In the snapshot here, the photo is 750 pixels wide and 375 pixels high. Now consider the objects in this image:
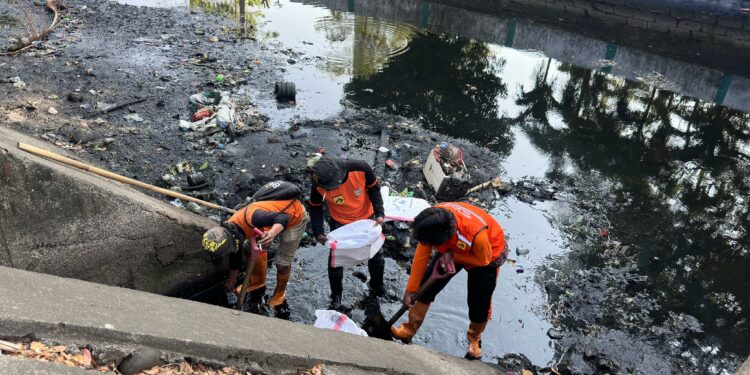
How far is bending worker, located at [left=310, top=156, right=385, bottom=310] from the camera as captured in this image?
12.9 feet

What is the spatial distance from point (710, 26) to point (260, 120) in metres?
12.5

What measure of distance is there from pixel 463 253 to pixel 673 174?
5.13 meters

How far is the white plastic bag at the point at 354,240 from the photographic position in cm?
399

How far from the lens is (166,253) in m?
3.94

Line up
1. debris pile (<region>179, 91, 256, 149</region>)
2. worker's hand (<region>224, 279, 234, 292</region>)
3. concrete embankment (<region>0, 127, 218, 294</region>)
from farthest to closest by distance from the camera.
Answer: debris pile (<region>179, 91, 256, 149</region>), worker's hand (<region>224, 279, 234, 292</region>), concrete embankment (<region>0, 127, 218, 294</region>)

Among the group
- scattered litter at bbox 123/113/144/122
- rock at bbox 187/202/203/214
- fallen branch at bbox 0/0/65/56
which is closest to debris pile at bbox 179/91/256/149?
scattered litter at bbox 123/113/144/122

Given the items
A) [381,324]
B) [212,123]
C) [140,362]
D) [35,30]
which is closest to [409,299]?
[381,324]

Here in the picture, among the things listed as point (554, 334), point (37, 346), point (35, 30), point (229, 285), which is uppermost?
point (35, 30)

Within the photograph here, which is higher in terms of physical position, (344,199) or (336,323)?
(344,199)

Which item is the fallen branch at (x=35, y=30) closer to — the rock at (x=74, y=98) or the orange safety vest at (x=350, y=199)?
the rock at (x=74, y=98)

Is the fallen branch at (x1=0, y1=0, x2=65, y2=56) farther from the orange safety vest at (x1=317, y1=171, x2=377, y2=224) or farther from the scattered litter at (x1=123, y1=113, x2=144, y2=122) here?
the orange safety vest at (x1=317, y1=171, x2=377, y2=224)

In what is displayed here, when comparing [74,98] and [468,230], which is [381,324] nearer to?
[468,230]

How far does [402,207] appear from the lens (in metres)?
5.27

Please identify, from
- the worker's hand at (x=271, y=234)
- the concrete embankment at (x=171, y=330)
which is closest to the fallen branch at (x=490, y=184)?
the worker's hand at (x=271, y=234)
